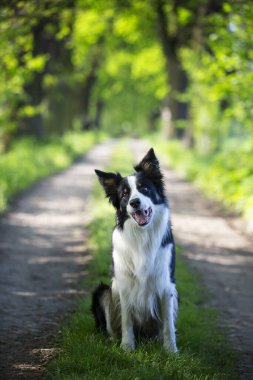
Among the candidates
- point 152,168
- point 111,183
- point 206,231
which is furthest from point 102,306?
point 206,231

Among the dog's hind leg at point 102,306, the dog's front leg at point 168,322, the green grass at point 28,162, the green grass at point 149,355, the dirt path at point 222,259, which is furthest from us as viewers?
the green grass at point 28,162

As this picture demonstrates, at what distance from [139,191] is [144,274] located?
0.80 m

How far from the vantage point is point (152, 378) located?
4656 mm

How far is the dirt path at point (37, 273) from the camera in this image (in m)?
5.53

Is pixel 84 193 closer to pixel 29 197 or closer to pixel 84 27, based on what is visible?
pixel 29 197

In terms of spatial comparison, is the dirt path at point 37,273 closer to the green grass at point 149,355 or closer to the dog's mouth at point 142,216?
→ the green grass at point 149,355

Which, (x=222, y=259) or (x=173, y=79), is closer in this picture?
(x=222, y=259)

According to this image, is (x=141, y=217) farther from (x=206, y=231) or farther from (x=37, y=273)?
(x=206, y=231)

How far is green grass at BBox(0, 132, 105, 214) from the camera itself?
15364 millimetres

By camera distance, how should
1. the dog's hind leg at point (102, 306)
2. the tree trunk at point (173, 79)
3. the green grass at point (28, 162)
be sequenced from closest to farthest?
the dog's hind leg at point (102, 306), the green grass at point (28, 162), the tree trunk at point (173, 79)

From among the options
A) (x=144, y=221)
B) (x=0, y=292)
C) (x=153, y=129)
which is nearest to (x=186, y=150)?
(x=0, y=292)

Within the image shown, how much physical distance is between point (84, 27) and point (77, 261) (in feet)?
81.5

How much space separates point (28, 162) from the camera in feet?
64.0

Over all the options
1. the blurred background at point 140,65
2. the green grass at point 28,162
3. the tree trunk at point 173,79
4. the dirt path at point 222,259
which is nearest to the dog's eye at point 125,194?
the dirt path at point 222,259
